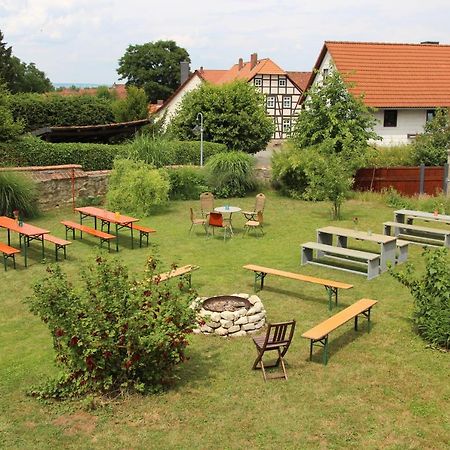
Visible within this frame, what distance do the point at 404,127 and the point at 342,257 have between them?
69.5 ft

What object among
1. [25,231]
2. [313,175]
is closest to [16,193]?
[25,231]

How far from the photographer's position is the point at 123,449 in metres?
5.67

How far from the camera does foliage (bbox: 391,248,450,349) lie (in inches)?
317

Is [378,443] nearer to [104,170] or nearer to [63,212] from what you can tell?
[63,212]

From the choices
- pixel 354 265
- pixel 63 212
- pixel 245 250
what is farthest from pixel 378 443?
pixel 63 212

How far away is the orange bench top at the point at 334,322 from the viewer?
7.53 m

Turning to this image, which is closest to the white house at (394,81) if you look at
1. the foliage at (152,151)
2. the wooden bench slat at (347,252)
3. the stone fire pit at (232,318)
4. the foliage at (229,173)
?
the foliage at (229,173)

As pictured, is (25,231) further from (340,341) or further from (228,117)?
(228,117)

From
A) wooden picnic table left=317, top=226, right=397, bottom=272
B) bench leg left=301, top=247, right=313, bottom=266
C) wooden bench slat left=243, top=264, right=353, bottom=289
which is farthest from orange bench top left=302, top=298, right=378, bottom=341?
bench leg left=301, top=247, right=313, bottom=266

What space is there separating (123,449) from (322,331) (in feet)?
10.2

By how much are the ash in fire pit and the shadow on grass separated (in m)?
1.33

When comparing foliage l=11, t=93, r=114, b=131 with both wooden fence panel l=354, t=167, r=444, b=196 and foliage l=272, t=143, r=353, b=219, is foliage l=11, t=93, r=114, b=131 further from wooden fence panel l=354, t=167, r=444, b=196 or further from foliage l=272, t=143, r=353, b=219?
wooden fence panel l=354, t=167, r=444, b=196

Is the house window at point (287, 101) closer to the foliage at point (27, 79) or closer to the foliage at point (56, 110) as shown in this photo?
the foliage at point (56, 110)

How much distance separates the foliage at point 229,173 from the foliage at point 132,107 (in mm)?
21472
